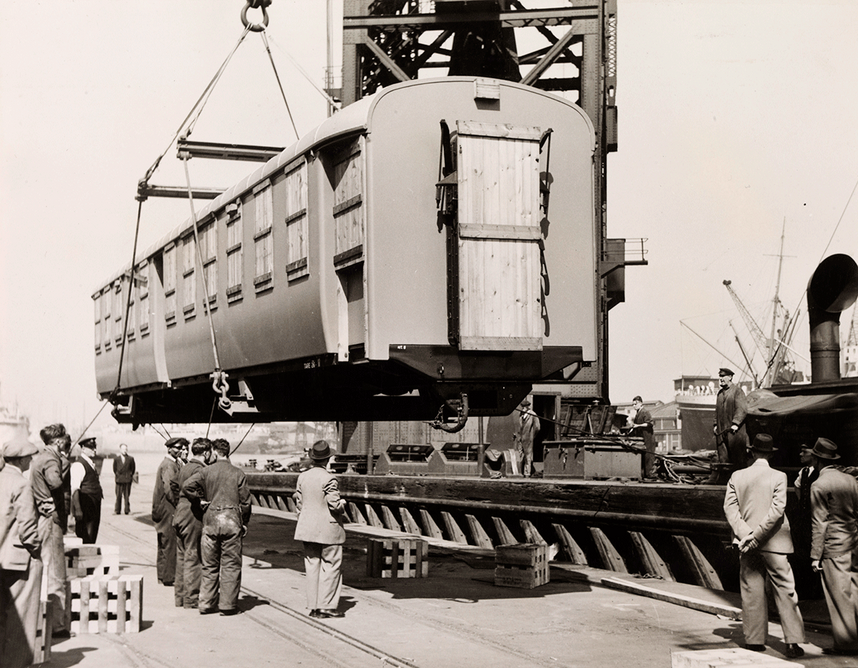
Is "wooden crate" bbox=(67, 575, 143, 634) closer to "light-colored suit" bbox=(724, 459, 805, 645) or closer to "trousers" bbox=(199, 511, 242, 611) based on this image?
"trousers" bbox=(199, 511, 242, 611)

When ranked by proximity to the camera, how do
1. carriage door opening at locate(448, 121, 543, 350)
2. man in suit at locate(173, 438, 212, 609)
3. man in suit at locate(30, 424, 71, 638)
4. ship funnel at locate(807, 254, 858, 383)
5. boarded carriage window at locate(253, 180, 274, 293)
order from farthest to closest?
ship funnel at locate(807, 254, 858, 383) → boarded carriage window at locate(253, 180, 274, 293) → man in suit at locate(173, 438, 212, 609) → carriage door opening at locate(448, 121, 543, 350) → man in suit at locate(30, 424, 71, 638)

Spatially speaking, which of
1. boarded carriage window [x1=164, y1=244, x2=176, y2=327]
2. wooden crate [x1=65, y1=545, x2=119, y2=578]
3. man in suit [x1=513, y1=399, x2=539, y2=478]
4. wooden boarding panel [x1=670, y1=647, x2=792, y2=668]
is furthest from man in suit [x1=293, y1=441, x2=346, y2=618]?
man in suit [x1=513, y1=399, x2=539, y2=478]

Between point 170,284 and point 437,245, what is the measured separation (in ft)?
24.4

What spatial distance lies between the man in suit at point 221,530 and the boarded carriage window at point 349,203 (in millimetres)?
2497

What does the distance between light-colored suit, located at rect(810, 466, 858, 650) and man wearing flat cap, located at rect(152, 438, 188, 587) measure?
24.4 feet

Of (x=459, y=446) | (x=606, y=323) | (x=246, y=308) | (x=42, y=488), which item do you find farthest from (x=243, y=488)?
(x=606, y=323)

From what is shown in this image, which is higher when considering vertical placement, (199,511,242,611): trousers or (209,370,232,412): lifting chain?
(209,370,232,412): lifting chain

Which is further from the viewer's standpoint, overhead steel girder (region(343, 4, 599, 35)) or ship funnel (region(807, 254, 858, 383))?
overhead steel girder (region(343, 4, 599, 35))

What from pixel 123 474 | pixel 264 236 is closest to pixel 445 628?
pixel 264 236

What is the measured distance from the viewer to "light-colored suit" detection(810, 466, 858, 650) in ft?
29.2

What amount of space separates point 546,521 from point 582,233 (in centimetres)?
655

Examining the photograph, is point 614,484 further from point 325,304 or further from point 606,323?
point 606,323

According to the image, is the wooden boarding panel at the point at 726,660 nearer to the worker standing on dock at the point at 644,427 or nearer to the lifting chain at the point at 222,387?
the lifting chain at the point at 222,387

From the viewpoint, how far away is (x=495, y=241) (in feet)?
35.2
